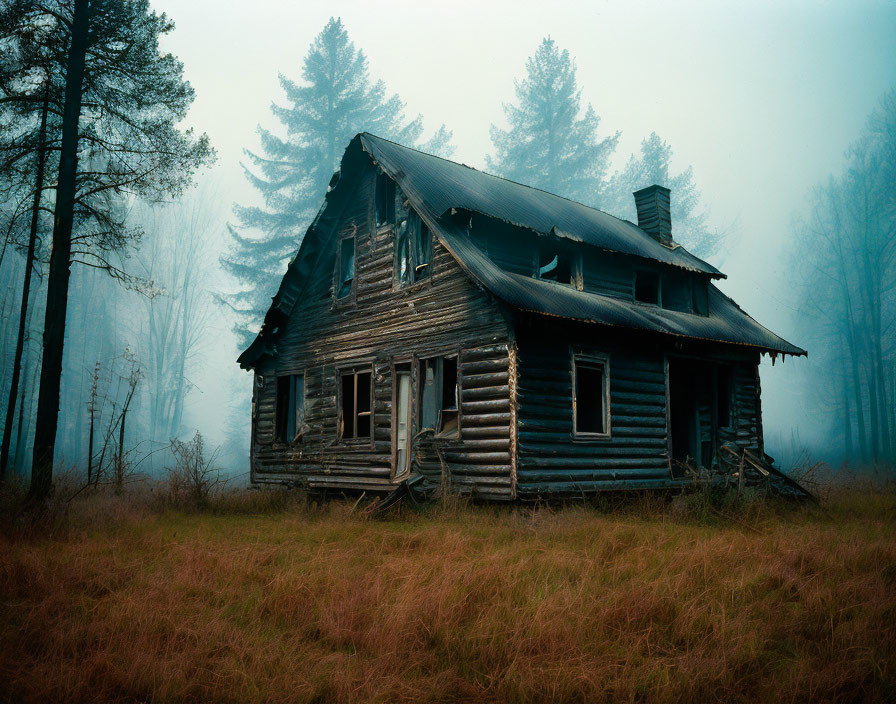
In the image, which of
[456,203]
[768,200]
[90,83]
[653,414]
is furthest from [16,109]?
[768,200]

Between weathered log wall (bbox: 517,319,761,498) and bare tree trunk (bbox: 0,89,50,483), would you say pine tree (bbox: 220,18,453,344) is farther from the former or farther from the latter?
weathered log wall (bbox: 517,319,761,498)

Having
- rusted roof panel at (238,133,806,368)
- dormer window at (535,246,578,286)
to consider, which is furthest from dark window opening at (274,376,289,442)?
dormer window at (535,246,578,286)

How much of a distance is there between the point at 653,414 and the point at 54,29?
14307mm

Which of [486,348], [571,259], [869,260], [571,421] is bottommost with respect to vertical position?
[571,421]

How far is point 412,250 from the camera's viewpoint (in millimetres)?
13953

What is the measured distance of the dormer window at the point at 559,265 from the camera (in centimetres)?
1420

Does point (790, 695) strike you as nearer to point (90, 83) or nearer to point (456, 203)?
point (456, 203)

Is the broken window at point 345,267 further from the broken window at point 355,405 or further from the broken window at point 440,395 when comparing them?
the broken window at point 440,395

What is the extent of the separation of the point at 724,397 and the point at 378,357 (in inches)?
362

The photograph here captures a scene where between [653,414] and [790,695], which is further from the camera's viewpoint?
[653,414]

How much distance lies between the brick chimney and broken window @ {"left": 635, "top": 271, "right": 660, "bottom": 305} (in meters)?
3.08

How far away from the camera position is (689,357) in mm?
14875

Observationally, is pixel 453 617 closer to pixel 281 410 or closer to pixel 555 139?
pixel 281 410

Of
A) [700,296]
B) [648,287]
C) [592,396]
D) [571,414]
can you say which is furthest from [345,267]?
[700,296]
